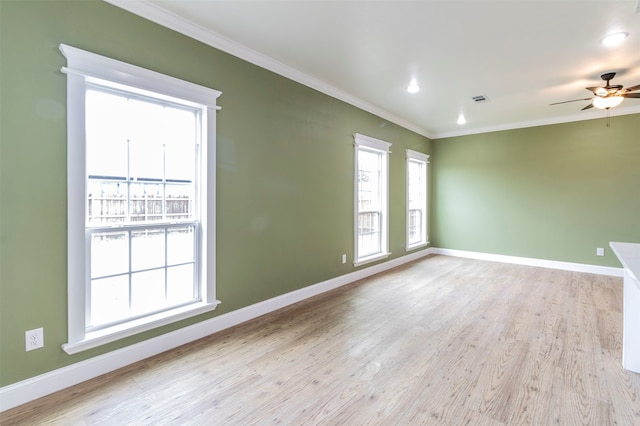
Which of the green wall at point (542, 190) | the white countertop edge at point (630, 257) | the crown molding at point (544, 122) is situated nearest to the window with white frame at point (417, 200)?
the green wall at point (542, 190)

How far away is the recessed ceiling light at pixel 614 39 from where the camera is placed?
2664mm

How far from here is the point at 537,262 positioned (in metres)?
5.73

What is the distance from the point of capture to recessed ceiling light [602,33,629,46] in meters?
2.66

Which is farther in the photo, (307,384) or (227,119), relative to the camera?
(227,119)

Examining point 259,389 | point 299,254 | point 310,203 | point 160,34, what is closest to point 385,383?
point 259,389

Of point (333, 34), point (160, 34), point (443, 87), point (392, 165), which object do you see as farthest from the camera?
point (392, 165)

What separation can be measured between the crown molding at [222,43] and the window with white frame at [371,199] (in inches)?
32.3

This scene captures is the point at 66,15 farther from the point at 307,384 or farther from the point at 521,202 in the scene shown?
the point at 521,202

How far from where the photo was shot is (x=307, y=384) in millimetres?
2094

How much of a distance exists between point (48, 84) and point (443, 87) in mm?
4055

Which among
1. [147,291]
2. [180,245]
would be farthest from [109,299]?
[180,245]

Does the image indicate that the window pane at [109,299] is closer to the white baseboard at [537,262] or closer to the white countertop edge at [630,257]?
the white countertop edge at [630,257]

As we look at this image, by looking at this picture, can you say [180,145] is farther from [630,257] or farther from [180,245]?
[630,257]

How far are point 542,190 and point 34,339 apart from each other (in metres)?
7.19
